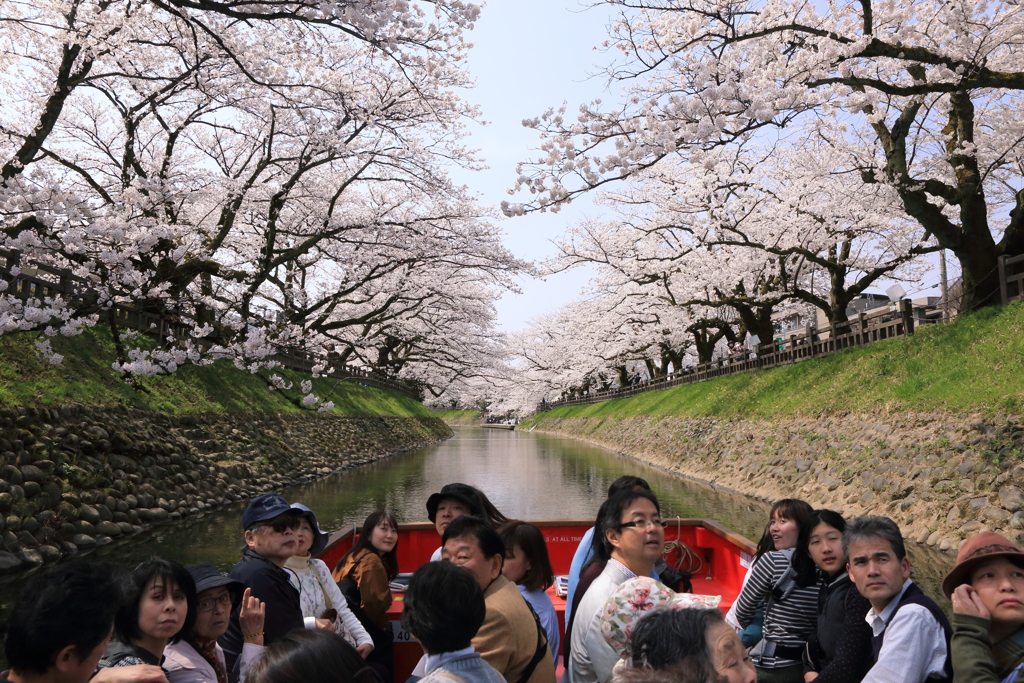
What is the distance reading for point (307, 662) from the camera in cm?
180

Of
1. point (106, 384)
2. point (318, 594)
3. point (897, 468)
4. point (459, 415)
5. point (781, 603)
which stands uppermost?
point (106, 384)

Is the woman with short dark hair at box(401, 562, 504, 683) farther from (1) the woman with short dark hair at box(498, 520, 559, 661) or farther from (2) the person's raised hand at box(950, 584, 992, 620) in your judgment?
(2) the person's raised hand at box(950, 584, 992, 620)

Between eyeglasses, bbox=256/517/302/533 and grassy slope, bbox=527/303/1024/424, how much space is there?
9753 millimetres

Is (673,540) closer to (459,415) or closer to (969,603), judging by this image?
(969,603)

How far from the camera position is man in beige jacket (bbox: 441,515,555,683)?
264 centimetres

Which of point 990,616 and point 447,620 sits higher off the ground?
point 447,620

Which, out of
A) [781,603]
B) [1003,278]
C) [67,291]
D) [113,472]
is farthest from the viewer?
[67,291]

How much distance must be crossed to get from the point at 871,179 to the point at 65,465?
15546 millimetres

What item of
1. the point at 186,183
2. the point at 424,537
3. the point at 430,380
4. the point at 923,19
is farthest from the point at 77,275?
the point at 430,380

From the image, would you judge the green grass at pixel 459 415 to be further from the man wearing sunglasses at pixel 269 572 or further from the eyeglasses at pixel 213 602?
the eyeglasses at pixel 213 602

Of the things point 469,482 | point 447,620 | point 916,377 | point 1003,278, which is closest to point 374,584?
point 447,620

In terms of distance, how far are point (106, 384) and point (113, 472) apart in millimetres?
Answer: 2858

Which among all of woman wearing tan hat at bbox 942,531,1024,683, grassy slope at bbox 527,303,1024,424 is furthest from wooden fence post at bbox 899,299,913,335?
woman wearing tan hat at bbox 942,531,1024,683

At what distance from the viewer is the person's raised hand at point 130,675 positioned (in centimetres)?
226
